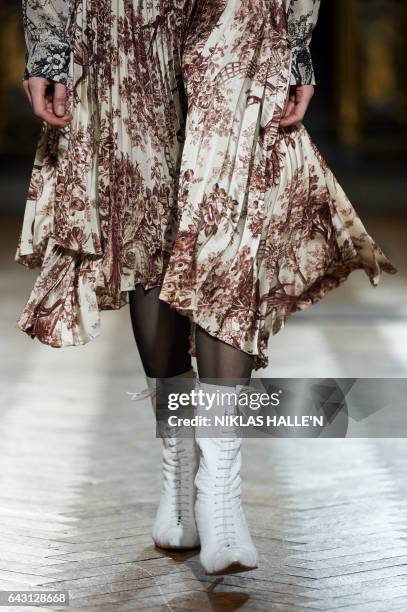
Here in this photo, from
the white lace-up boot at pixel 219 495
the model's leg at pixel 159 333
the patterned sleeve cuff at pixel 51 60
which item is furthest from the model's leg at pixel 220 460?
the patterned sleeve cuff at pixel 51 60

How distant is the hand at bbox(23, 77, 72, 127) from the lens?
6.07ft

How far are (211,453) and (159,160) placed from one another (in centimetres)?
46

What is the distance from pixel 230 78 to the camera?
5.72 feet

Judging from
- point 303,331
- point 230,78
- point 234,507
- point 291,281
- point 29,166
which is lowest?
point 29,166

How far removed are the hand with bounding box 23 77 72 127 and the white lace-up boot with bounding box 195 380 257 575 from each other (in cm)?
51

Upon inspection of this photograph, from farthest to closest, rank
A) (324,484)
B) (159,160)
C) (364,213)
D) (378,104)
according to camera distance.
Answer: (378,104), (364,213), (324,484), (159,160)

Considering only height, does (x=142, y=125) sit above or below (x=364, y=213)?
above

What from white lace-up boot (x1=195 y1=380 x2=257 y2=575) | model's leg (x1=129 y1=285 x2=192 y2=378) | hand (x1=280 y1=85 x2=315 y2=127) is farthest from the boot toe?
hand (x1=280 y1=85 x2=315 y2=127)

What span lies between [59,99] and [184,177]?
26 cm

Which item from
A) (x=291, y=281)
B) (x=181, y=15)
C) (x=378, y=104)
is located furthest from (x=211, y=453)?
(x=378, y=104)

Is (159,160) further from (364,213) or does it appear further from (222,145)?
(364,213)

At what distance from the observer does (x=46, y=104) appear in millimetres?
1873

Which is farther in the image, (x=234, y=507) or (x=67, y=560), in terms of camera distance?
(x=67, y=560)

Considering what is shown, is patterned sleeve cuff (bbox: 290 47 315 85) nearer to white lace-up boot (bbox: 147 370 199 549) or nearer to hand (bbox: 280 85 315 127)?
hand (bbox: 280 85 315 127)
